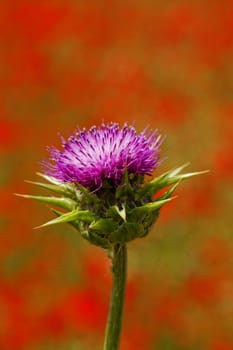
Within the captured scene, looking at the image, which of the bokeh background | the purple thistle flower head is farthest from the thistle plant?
the bokeh background

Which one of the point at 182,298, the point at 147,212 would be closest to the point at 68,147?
the point at 147,212

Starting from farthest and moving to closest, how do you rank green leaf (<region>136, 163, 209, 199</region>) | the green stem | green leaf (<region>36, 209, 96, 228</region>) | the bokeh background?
the bokeh background, green leaf (<region>136, 163, 209, 199</region>), green leaf (<region>36, 209, 96, 228</region>), the green stem

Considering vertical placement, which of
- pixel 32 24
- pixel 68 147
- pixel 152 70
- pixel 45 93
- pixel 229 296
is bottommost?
pixel 68 147

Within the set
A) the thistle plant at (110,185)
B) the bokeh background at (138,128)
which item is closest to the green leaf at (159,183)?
the thistle plant at (110,185)

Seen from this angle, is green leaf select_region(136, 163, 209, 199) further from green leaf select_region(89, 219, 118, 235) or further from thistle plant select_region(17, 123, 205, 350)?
green leaf select_region(89, 219, 118, 235)

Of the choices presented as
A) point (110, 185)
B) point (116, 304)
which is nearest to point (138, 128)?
point (110, 185)

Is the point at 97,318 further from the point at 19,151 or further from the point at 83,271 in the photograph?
the point at 19,151

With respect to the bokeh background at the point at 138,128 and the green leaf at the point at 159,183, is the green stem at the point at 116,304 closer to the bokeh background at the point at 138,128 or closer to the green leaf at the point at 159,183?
the green leaf at the point at 159,183
